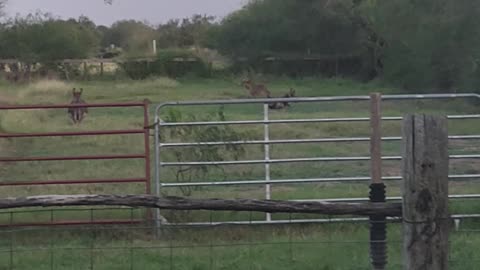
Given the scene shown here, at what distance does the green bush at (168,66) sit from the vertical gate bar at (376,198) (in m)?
48.2

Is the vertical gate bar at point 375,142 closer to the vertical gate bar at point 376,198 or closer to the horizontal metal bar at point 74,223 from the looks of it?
the vertical gate bar at point 376,198

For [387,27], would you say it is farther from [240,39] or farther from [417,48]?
[240,39]

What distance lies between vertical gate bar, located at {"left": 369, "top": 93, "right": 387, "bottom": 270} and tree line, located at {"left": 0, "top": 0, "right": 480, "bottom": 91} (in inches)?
947

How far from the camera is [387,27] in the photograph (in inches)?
1544

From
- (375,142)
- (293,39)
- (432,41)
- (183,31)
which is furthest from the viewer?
(183,31)

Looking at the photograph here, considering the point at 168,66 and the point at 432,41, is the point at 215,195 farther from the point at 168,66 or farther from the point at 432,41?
the point at 168,66

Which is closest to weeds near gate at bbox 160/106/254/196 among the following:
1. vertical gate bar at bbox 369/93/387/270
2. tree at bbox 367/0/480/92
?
vertical gate bar at bbox 369/93/387/270

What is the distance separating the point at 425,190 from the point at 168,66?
2162 inches

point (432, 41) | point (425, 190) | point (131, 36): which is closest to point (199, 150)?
point (425, 190)

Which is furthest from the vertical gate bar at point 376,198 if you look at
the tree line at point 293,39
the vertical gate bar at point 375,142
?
the tree line at point 293,39

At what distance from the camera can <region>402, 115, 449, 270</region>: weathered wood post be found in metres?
4.51

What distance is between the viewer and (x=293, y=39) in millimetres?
56000

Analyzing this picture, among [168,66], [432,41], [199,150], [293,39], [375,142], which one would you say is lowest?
[199,150]

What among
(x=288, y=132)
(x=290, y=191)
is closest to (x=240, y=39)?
(x=288, y=132)
